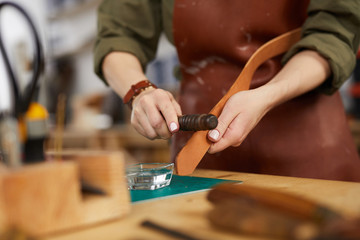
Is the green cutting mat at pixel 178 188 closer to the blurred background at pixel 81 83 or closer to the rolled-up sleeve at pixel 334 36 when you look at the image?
the rolled-up sleeve at pixel 334 36

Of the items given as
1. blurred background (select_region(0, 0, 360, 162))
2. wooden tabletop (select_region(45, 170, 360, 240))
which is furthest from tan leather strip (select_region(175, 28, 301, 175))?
blurred background (select_region(0, 0, 360, 162))

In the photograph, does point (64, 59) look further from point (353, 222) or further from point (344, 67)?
point (353, 222)

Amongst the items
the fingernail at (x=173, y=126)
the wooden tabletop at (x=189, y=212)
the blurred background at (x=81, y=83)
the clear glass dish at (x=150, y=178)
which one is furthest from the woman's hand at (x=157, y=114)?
the blurred background at (x=81, y=83)

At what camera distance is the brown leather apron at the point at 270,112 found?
41.6 inches

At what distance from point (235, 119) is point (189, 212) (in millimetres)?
323

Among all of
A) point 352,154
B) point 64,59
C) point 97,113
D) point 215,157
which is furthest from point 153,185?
point 64,59

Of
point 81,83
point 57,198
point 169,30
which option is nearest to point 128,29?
point 169,30

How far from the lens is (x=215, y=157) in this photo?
1.14 metres

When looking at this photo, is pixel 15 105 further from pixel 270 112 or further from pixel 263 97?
pixel 270 112

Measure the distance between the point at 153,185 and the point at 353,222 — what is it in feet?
1.33

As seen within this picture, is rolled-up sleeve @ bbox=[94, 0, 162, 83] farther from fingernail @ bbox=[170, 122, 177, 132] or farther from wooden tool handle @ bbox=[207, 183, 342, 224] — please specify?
wooden tool handle @ bbox=[207, 183, 342, 224]

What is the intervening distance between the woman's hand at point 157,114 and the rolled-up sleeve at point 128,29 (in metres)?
0.28

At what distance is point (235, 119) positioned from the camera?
2.73ft

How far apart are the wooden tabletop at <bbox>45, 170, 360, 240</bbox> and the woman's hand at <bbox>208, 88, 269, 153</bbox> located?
119 millimetres
